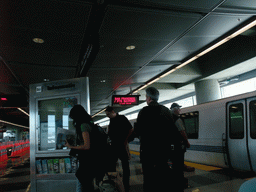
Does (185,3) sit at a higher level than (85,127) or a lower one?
higher

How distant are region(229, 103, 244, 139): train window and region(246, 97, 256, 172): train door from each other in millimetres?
247

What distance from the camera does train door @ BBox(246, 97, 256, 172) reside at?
5.53m

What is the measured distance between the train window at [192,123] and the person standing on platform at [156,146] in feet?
19.1

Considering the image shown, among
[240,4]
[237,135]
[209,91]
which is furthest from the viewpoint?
[209,91]

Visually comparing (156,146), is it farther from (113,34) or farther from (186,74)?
(186,74)

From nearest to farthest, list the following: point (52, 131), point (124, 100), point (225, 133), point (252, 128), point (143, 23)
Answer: point (52, 131) < point (143, 23) < point (252, 128) < point (225, 133) < point (124, 100)

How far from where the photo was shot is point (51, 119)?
4.21 meters

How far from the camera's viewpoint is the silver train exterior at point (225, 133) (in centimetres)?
573

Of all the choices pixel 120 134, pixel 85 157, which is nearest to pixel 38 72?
pixel 120 134

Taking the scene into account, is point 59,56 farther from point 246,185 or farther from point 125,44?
point 246,185

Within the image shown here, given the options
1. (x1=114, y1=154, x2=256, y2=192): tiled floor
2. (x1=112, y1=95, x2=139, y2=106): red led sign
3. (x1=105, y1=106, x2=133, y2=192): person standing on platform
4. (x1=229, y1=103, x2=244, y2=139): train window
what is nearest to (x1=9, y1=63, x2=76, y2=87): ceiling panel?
(x1=112, y1=95, x2=139, y2=106): red led sign

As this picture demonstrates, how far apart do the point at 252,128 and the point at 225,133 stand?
1.03 meters

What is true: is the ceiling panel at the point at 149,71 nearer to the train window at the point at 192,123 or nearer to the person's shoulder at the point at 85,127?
the train window at the point at 192,123

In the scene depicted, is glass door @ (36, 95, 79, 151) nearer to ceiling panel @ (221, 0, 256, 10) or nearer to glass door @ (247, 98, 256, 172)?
ceiling panel @ (221, 0, 256, 10)
